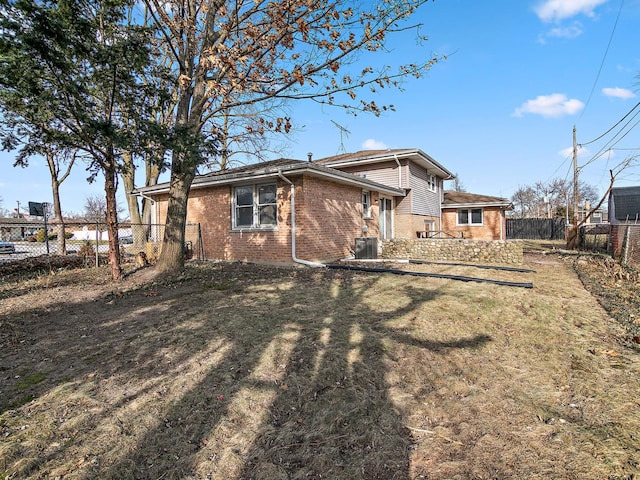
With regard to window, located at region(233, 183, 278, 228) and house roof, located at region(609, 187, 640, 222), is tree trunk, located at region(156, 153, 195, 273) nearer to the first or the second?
window, located at region(233, 183, 278, 228)

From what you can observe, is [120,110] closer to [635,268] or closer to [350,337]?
[350,337]

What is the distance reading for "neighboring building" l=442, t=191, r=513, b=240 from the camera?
2148 cm

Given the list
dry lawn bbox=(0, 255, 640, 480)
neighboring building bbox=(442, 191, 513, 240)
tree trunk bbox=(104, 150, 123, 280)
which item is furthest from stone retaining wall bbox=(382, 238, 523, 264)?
neighboring building bbox=(442, 191, 513, 240)

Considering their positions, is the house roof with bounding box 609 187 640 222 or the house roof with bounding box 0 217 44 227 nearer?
the house roof with bounding box 0 217 44 227

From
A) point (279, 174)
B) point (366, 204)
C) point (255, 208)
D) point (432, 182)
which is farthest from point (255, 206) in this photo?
point (432, 182)

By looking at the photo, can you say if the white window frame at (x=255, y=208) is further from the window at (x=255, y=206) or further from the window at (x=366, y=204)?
the window at (x=366, y=204)

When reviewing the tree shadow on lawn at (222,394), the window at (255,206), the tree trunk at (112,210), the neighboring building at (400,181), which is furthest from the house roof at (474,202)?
the tree trunk at (112,210)

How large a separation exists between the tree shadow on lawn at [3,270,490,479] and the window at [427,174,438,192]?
1578 cm

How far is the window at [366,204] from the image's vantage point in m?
13.1

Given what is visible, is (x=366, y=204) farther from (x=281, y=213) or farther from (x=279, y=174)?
(x=279, y=174)

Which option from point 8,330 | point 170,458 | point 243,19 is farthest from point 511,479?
point 243,19

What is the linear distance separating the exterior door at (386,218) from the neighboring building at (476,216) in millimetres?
7323

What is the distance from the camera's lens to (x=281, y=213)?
1006 centimetres

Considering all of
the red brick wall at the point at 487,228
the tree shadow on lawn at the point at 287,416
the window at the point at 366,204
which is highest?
the window at the point at 366,204
